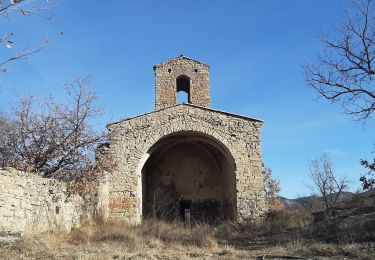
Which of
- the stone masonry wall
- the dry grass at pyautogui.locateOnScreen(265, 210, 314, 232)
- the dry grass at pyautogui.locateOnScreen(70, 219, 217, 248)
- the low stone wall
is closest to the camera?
the low stone wall

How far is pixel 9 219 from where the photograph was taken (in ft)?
28.3

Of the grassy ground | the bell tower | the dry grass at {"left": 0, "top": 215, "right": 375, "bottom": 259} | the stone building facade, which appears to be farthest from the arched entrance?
the dry grass at {"left": 0, "top": 215, "right": 375, "bottom": 259}

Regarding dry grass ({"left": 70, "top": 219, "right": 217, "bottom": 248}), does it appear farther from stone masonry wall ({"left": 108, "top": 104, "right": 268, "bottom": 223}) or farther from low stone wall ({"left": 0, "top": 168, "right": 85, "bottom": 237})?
stone masonry wall ({"left": 108, "top": 104, "right": 268, "bottom": 223})

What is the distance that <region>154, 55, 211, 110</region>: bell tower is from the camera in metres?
19.7

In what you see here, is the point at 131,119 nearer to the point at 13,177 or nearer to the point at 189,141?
the point at 189,141

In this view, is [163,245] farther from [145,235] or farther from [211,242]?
[145,235]

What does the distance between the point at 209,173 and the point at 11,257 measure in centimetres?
1343

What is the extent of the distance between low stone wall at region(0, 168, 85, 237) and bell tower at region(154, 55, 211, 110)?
847 cm

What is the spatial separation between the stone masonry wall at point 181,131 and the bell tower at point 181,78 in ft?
10.1

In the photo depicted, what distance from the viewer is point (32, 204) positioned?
31.7 feet

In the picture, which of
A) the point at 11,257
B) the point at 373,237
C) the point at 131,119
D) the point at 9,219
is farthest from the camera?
the point at 131,119

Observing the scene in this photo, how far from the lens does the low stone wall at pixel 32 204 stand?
8609mm

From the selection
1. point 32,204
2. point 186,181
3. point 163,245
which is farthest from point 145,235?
point 186,181

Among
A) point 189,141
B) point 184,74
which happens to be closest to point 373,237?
point 189,141
